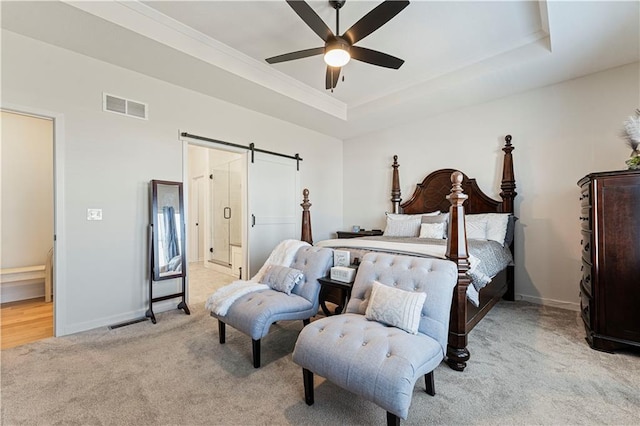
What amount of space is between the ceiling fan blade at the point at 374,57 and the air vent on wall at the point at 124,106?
254 cm

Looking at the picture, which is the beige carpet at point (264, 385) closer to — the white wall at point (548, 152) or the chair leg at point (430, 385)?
the chair leg at point (430, 385)

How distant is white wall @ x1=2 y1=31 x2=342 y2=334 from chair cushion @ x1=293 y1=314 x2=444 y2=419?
259cm

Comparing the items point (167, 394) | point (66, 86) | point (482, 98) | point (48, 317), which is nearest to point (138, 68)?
point (66, 86)

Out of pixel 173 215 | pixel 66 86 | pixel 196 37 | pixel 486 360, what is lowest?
pixel 486 360

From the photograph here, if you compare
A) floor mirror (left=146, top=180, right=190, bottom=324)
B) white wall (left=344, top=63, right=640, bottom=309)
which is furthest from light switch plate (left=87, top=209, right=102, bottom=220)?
white wall (left=344, top=63, right=640, bottom=309)

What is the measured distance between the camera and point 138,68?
317 centimetres

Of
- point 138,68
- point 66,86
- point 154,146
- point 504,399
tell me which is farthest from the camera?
point 154,146

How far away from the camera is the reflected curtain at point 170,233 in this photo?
340 cm

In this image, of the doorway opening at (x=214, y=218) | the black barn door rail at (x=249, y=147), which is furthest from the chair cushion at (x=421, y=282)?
the doorway opening at (x=214, y=218)

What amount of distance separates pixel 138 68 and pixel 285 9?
1859mm

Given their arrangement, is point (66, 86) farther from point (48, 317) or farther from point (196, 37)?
point (48, 317)

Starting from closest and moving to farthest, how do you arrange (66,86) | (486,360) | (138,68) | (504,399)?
(504,399) → (486,360) → (66,86) → (138,68)

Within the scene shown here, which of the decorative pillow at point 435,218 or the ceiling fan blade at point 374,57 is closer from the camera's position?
the ceiling fan blade at point 374,57

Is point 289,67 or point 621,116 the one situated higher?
point 289,67
